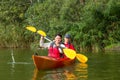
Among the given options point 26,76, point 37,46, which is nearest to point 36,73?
point 26,76

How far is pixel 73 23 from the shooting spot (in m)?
25.8

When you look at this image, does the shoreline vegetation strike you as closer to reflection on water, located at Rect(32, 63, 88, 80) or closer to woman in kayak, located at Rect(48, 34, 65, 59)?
woman in kayak, located at Rect(48, 34, 65, 59)

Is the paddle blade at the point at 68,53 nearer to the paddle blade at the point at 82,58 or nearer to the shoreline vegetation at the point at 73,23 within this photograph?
the paddle blade at the point at 82,58

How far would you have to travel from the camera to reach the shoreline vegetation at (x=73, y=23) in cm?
2422

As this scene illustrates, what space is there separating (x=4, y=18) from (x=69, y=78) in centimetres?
2337

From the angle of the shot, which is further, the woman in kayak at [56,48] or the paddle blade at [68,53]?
the woman in kayak at [56,48]

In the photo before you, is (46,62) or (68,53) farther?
(68,53)

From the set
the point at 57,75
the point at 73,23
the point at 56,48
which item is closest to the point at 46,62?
the point at 56,48

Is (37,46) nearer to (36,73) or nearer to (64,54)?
(64,54)

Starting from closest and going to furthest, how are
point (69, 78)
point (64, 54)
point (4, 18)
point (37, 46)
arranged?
point (69, 78), point (64, 54), point (37, 46), point (4, 18)

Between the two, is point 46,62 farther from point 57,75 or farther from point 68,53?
point 57,75

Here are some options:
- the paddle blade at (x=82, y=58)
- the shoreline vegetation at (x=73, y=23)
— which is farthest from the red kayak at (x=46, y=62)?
the shoreline vegetation at (x=73, y=23)

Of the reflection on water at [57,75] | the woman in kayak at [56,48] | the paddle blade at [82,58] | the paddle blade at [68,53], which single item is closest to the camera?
the reflection on water at [57,75]

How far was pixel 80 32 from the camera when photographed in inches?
975
